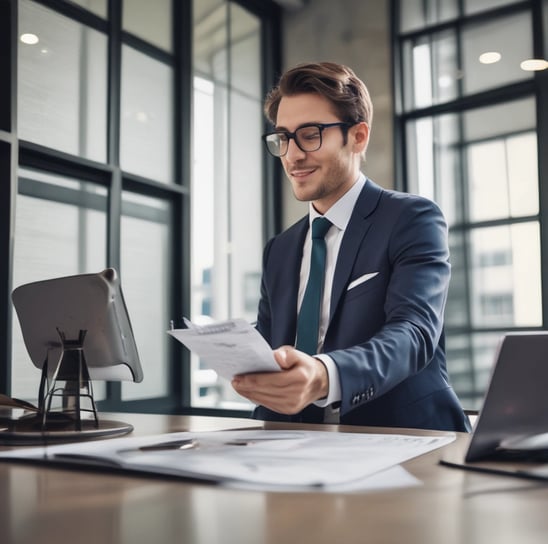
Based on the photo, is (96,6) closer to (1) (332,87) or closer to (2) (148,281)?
(2) (148,281)

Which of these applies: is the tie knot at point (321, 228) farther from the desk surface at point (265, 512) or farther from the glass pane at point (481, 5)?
the glass pane at point (481, 5)

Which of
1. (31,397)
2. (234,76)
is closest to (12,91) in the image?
(31,397)

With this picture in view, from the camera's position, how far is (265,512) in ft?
2.11

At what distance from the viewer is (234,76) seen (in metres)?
4.87

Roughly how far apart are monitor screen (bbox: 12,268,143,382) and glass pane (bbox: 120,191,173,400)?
2553 mm

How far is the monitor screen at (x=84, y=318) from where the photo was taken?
131cm

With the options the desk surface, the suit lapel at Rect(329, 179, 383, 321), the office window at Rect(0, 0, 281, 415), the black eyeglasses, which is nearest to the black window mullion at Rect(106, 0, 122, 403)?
the office window at Rect(0, 0, 281, 415)

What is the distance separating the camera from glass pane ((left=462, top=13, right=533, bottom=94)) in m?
4.17

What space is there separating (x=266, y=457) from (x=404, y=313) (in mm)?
738

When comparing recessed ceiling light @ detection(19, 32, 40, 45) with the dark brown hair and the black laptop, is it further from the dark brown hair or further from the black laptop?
the black laptop

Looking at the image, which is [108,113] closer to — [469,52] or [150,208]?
[150,208]

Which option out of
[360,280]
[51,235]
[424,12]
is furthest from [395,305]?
[424,12]

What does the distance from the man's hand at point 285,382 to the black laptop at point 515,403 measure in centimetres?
30

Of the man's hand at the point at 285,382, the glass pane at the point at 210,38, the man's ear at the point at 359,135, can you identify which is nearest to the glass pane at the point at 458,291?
the glass pane at the point at 210,38
